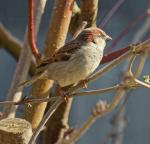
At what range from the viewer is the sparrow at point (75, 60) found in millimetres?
2424

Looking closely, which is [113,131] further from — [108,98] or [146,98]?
[146,98]

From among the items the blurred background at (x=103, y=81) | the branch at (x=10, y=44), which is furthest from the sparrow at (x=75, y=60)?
the blurred background at (x=103, y=81)

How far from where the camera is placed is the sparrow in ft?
7.95

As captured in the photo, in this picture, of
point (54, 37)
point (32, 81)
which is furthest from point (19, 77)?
point (54, 37)

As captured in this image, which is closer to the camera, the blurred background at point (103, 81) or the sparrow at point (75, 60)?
the sparrow at point (75, 60)

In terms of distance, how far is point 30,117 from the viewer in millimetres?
2289

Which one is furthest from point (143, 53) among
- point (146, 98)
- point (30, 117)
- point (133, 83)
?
point (146, 98)

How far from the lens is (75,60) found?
2525 mm

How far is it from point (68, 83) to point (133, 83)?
94 centimetres

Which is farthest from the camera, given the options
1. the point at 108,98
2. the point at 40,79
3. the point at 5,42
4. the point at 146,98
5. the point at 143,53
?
the point at 146,98

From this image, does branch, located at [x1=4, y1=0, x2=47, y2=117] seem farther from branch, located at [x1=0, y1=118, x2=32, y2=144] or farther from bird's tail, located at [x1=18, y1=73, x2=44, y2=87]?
branch, located at [x1=0, y1=118, x2=32, y2=144]

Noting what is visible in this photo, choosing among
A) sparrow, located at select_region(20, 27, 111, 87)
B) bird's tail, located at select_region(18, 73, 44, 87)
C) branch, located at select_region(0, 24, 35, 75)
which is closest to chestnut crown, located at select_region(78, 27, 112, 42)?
sparrow, located at select_region(20, 27, 111, 87)

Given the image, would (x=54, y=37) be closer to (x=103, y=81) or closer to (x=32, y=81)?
(x=32, y=81)

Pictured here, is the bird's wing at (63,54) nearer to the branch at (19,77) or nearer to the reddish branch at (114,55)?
the branch at (19,77)
